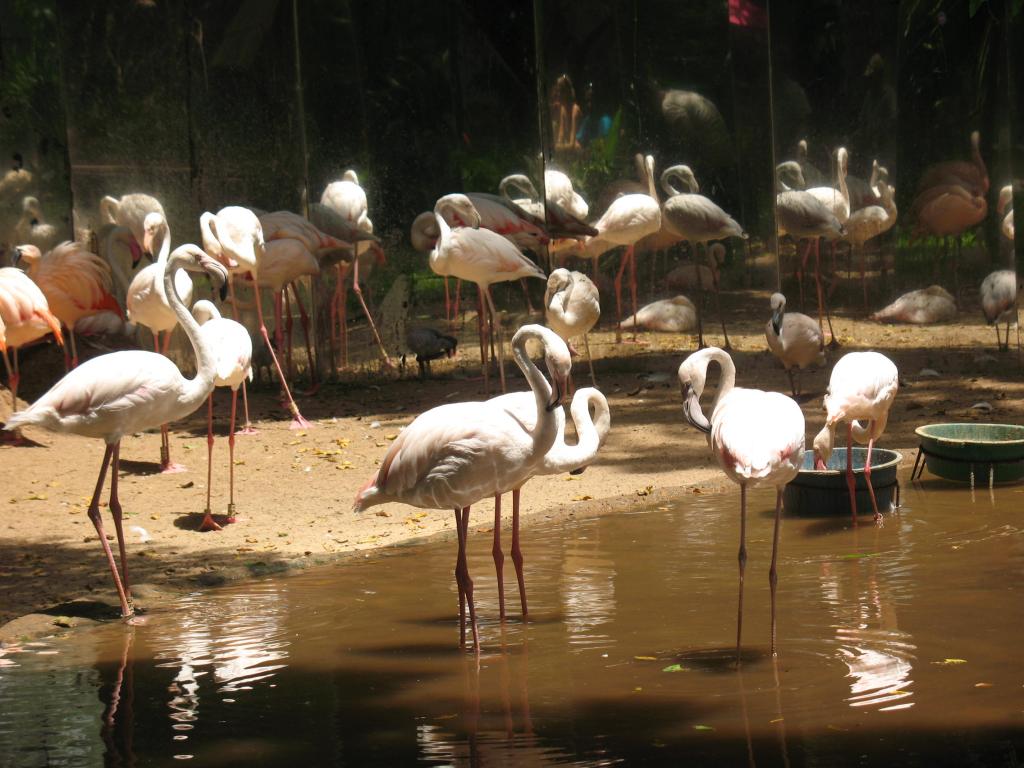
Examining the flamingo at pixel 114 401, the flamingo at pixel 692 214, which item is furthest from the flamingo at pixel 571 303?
the flamingo at pixel 114 401

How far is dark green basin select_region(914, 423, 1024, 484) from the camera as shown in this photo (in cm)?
662

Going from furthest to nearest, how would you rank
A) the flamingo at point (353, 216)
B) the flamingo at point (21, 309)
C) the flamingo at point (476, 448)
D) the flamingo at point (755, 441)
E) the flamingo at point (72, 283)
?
the flamingo at point (353, 216)
the flamingo at point (72, 283)
the flamingo at point (21, 309)
the flamingo at point (476, 448)
the flamingo at point (755, 441)

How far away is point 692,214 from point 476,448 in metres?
6.24

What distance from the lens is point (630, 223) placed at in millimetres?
10445

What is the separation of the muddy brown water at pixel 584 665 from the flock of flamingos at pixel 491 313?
343 mm

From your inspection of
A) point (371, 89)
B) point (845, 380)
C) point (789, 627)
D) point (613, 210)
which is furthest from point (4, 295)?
point (789, 627)

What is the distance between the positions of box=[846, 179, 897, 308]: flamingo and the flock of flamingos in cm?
1

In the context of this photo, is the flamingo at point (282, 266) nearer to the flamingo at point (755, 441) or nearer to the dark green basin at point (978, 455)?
the dark green basin at point (978, 455)

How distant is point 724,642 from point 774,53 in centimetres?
731

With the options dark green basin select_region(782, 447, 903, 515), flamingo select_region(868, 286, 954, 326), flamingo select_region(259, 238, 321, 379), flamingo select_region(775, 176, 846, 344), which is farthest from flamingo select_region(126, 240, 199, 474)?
flamingo select_region(868, 286, 954, 326)

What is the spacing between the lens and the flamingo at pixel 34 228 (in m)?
10.4

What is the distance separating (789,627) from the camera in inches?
183

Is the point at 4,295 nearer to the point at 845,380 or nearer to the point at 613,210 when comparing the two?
the point at 613,210

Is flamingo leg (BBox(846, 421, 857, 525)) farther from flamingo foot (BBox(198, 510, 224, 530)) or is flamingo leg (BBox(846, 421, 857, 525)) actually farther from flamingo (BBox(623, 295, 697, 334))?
flamingo (BBox(623, 295, 697, 334))
